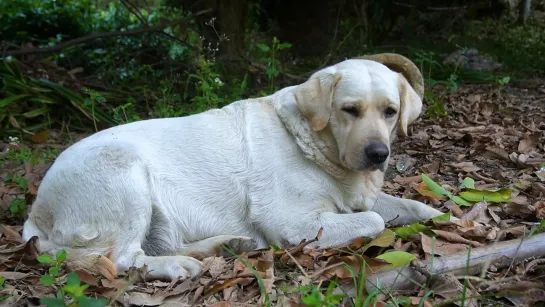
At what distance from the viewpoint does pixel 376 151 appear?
322cm

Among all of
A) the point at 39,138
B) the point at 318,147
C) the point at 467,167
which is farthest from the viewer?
the point at 39,138

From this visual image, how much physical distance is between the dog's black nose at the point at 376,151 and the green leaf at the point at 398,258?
0.61 metres

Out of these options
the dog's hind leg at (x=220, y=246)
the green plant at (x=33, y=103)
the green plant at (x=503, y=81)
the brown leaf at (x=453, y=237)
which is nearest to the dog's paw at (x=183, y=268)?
the dog's hind leg at (x=220, y=246)

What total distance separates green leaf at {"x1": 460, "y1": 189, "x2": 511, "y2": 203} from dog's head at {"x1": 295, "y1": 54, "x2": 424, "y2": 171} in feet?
2.31

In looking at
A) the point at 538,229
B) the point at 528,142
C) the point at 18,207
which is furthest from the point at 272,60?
the point at 538,229

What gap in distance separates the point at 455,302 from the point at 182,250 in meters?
1.66

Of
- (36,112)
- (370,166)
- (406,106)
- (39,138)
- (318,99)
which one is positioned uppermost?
(318,99)

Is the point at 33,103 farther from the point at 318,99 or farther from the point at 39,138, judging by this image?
the point at 318,99

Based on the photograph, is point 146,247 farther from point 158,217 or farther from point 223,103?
point 223,103

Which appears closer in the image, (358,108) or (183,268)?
(183,268)

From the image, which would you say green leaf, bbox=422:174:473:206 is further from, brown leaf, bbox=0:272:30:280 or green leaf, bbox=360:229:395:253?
brown leaf, bbox=0:272:30:280

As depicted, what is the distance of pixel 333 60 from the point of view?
333 inches

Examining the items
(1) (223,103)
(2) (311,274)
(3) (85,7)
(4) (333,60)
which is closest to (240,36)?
(4) (333,60)

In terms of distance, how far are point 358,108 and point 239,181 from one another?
2.71 ft
